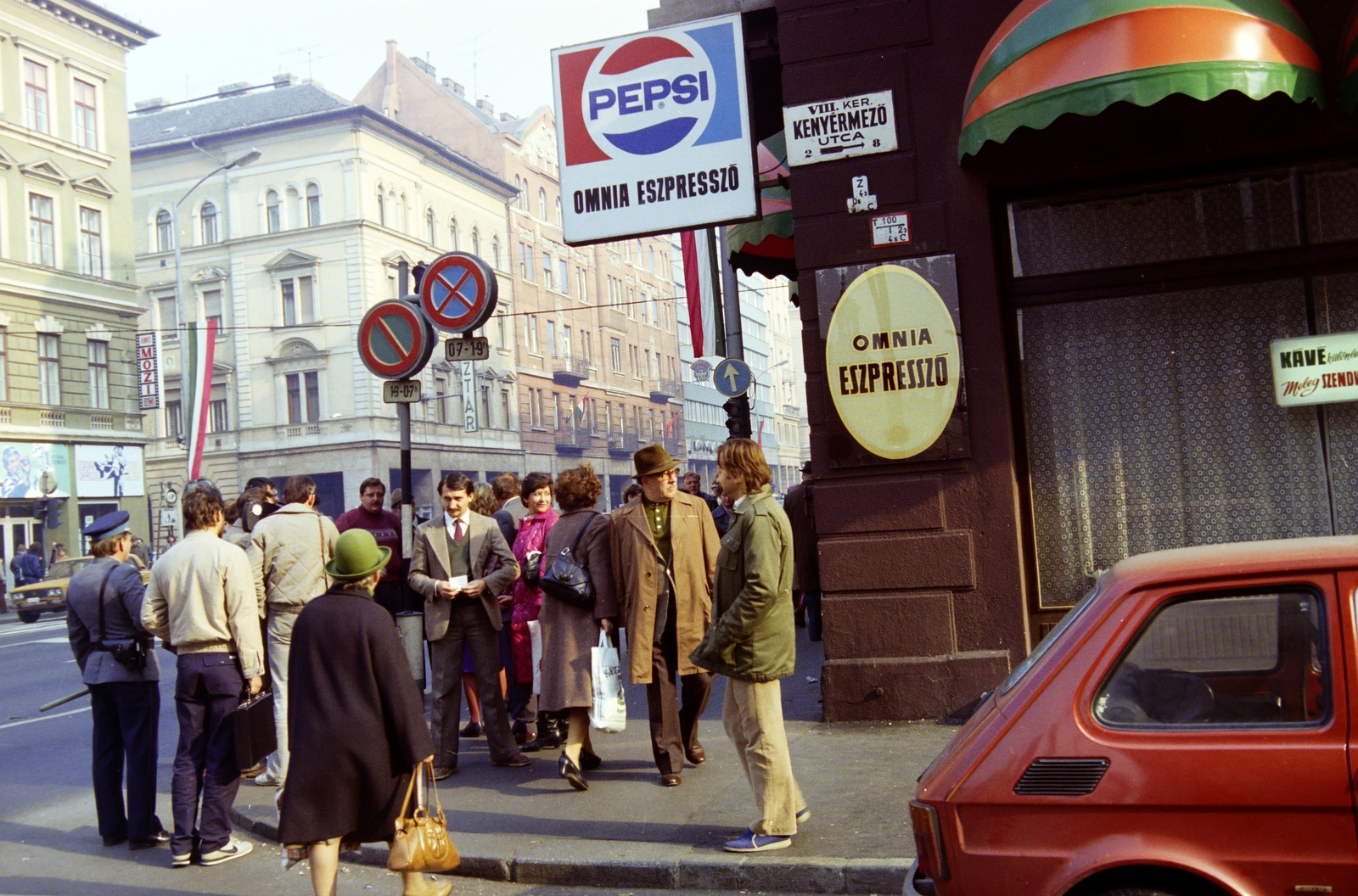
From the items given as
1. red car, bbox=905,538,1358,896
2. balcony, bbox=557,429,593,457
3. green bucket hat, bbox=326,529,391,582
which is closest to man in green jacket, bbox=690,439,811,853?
green bucket hat, bbox=326,529,391,582

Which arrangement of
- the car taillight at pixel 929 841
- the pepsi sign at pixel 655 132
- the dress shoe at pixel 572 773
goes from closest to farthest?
the car taillight at pixel 929 841
the dress shoe at pixel 572 773
the pepsi sign at pixel 655 132

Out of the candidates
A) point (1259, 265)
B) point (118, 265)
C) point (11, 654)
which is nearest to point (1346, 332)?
point (1259, 265)

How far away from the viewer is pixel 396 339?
27.7 ft

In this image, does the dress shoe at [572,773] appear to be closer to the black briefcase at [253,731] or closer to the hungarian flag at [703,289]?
the black briefcase at [253,731]

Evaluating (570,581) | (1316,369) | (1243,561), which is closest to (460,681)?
(570,581)

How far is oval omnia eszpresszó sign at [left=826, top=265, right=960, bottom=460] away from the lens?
27.2 ft

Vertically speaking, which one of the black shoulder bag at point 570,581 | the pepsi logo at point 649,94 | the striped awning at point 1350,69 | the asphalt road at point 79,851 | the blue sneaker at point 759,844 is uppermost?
the pepsi logo at point 649,94

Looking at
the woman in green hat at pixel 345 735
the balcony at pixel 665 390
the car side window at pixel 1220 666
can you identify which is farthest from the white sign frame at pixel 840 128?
the balcony at pixel 665 390

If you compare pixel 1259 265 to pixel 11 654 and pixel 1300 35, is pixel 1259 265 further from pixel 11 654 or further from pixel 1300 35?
Answer: pixel 11 654

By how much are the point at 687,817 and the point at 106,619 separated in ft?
11.2

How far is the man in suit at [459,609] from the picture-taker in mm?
7852

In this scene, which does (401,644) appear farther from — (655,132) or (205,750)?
(655,132)

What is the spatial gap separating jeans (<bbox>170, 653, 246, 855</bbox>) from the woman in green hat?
1.87m

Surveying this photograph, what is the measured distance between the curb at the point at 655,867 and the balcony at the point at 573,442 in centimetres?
5683
